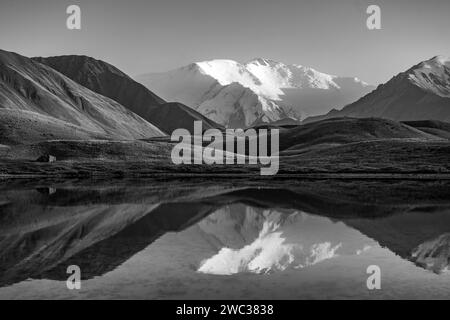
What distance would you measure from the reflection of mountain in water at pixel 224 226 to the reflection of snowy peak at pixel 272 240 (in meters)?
0.06

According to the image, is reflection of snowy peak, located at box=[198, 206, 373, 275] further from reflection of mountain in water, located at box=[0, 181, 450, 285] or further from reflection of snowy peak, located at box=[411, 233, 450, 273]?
reflection of snowy peak, located at box=[411, 233, 450, 273]

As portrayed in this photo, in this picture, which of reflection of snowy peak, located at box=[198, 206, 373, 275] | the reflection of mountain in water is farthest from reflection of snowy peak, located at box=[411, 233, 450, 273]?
reflection of snowy peak, located at box=[198, 206, 373, 275]

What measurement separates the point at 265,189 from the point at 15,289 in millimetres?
55855

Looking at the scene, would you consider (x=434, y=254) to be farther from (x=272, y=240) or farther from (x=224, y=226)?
(x=224, y=226)

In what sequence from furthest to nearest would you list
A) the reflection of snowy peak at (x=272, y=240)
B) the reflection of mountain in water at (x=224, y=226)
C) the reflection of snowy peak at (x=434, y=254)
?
the reflection of mountain in water at (x=224, y=226)
the reflection of snowy peak at (x=272, y=240)
the reflection of snowy peak at (x=434, y=254)

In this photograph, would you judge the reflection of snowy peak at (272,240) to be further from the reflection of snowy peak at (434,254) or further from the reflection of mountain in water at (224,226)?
the reflection of snowy peak at (434,254)

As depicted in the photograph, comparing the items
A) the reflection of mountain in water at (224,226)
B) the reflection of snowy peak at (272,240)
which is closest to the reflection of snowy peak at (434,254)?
the reflection of mountain in water at (224,226)

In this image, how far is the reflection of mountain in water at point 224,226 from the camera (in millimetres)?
28219

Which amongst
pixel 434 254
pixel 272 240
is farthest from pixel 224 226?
pixel 434 254

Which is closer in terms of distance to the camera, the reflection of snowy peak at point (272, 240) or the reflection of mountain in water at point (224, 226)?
the reflection of snowy peak at point (272, 240)

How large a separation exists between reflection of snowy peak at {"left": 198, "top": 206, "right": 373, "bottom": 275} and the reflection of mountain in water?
0.20 feet

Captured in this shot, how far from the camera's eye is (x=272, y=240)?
1369 inches

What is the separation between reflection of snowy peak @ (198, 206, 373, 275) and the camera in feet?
90.4

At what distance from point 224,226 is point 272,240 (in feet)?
22.5
